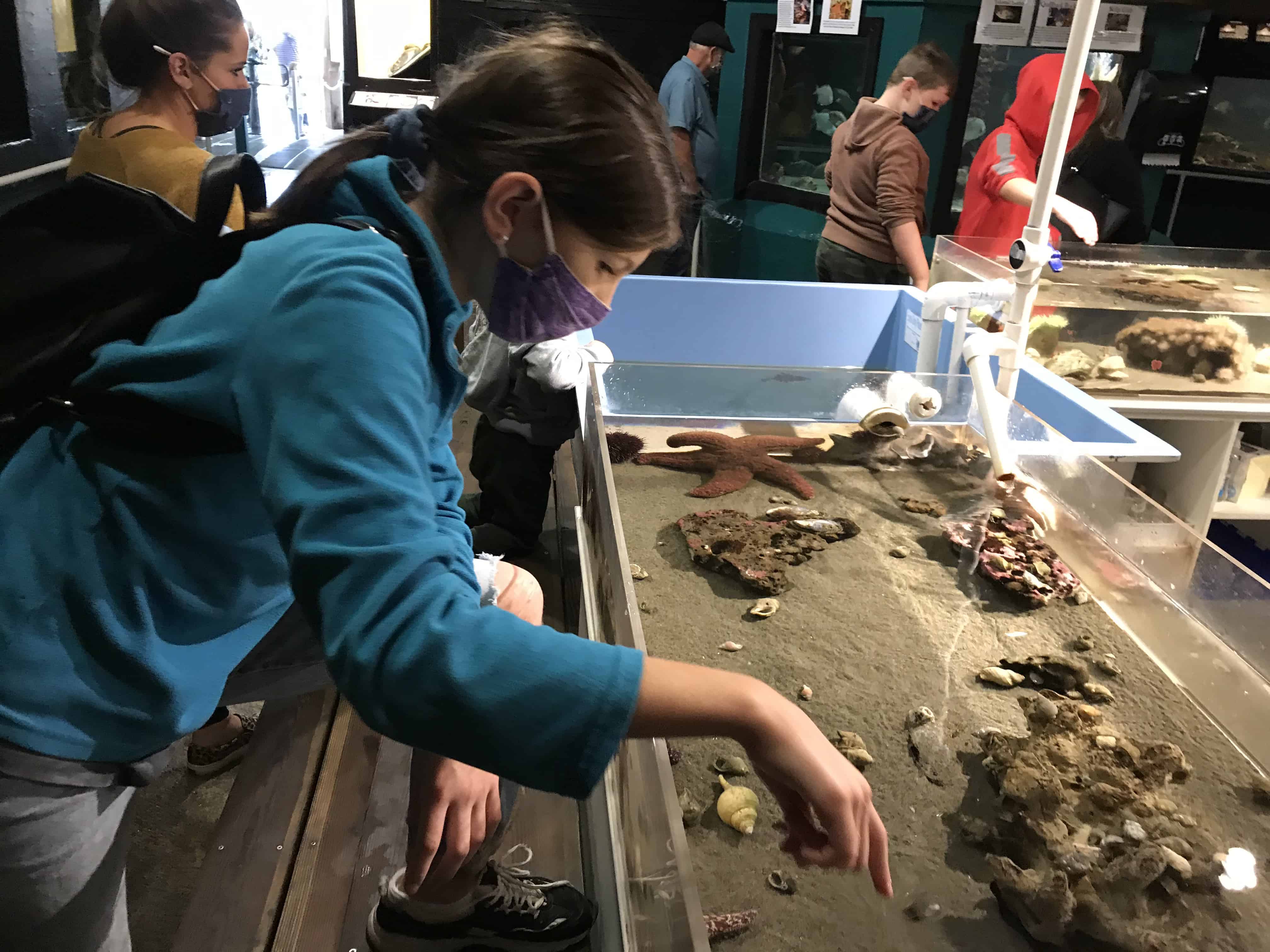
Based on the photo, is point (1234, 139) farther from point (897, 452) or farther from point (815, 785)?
point (815, 785)

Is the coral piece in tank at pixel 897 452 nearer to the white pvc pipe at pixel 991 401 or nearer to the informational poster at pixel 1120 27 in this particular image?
the white pvc pipe at pixel 991 401

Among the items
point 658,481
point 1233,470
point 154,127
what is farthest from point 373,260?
point 1233,470

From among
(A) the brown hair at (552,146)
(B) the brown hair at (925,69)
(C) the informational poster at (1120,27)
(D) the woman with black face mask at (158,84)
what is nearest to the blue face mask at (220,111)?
(D) the woman with black face mask at (158,84)

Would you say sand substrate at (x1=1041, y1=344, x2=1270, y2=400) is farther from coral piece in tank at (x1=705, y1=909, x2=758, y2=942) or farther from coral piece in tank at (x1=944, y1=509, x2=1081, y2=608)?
coral piece in tank at (x1=705, y1=909, x2=758, y2=942)

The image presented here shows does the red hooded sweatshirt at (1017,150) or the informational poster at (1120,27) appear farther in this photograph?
the informational poster at (1120,27)

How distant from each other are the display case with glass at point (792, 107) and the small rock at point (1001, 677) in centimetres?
448

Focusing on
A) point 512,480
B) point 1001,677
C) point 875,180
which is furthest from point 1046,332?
point 1001,677

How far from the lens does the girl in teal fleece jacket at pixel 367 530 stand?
0.63 metres

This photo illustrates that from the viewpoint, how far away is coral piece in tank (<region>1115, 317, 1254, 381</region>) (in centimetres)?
268

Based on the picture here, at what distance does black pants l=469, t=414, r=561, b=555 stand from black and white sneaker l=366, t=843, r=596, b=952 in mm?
1356

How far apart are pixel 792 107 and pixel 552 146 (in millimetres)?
5157

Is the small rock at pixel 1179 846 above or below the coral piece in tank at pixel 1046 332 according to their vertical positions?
below

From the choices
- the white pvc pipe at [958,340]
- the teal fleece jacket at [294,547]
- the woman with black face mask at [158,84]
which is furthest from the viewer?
the white pvc pipe at [958,340]

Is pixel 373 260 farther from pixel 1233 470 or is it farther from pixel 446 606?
pixel 1233 470
